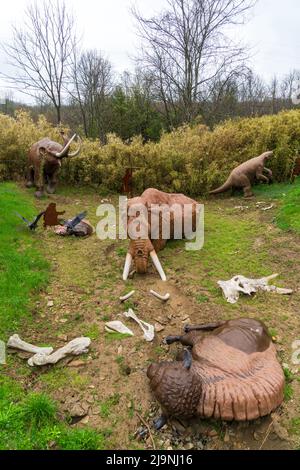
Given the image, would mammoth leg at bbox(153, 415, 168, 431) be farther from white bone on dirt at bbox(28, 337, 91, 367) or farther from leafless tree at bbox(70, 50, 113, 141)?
leafless tree at bbox(70, 50, 113, 141)

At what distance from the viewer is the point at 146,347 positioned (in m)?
3.69

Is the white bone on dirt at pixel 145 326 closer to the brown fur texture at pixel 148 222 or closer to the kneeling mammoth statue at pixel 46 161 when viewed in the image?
the brown fur texture at pixel 148 222

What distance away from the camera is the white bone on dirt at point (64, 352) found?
11.4ft

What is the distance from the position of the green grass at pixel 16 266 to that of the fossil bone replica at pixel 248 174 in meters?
4.91

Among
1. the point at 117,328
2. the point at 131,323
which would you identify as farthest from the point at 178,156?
the point at 117,328

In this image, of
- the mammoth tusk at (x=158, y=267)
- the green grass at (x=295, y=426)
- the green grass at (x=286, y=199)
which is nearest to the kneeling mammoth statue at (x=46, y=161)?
the mammoth tusk at (x=158, y=267)

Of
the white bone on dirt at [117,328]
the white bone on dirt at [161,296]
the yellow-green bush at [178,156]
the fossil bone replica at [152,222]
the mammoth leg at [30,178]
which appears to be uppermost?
the yellow-green bush at [178,156]

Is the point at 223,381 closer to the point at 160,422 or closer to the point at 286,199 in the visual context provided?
the point at 160,422

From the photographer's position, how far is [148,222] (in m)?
5.58

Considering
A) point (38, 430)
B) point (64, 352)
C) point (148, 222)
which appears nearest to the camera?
point (38, 430)

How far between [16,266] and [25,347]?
1.94m

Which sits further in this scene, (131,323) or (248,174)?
(248,174)

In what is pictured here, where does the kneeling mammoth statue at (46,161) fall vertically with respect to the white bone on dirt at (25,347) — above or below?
above
